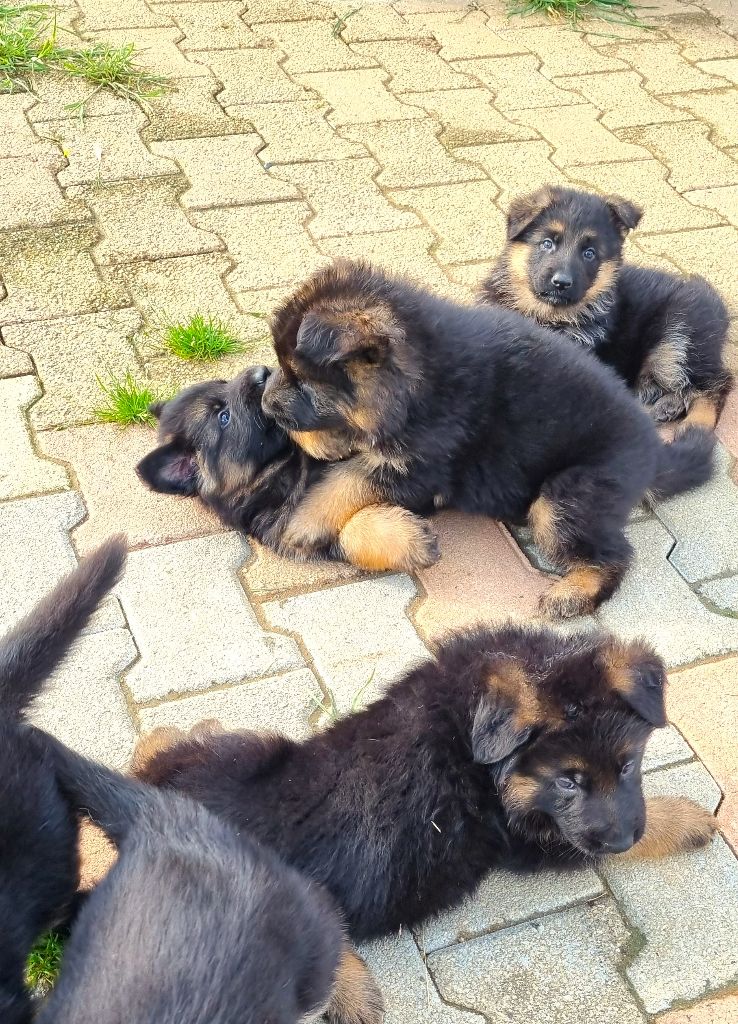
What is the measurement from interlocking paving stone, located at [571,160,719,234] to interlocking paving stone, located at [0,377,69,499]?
318 centimetres

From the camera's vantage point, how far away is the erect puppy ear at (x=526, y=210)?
461 centimetres

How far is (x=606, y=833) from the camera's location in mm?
2537

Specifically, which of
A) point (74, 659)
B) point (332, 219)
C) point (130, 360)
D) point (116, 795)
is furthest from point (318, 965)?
point (332, 219)

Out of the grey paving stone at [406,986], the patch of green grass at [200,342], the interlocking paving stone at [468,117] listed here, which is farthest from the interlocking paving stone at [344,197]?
the grey paving stone at [406,986]

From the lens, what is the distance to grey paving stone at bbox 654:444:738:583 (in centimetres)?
377

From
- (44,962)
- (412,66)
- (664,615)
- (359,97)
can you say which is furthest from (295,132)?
(44,962)

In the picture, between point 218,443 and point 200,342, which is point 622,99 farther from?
point 218,443

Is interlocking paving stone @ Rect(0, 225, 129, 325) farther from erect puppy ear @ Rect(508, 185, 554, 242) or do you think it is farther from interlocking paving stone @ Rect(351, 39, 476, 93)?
interlocking paving stone @ Rect(351, 39, 476, 93)

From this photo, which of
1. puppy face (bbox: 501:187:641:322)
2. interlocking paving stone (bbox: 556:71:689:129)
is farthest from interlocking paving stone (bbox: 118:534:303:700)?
interlocking paving stone (bbox: 556:71:689:129)

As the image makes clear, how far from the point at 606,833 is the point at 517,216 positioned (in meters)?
2.96

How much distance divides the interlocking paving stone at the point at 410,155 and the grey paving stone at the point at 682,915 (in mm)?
3797

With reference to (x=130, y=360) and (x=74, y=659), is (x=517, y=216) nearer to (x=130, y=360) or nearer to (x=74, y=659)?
(x=130, y=360)

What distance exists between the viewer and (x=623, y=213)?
4578 mm

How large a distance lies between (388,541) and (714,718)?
1173 mm
